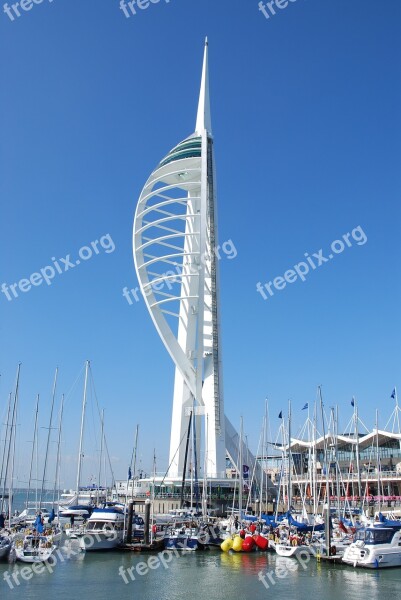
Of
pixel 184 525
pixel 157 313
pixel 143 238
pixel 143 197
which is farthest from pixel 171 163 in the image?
pixel 184 525

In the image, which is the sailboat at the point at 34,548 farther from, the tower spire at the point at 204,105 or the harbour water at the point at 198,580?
the tower spire at the point at 204,105

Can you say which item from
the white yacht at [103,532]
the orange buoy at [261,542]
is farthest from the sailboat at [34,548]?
the orange buoy at [261,542]

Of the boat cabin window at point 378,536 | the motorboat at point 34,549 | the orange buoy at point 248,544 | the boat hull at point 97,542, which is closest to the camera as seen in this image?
the motorboat at point 34,549

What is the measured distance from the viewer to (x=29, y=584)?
28344mm

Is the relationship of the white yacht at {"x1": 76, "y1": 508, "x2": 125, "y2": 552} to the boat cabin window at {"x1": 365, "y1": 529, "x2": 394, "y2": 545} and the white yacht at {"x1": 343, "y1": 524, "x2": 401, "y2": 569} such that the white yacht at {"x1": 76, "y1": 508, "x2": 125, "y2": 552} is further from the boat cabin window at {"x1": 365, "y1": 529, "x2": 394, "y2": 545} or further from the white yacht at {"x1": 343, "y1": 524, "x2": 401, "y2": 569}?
the boat cabin window at {"x1": 365, "y1": 529, "x2": 394, "y2": 545}

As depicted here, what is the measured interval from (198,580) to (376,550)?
9917mm

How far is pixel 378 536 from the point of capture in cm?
3309

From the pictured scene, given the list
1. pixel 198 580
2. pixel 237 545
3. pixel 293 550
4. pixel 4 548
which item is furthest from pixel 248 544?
pixel 4 548

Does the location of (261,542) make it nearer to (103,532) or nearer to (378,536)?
(378,536)

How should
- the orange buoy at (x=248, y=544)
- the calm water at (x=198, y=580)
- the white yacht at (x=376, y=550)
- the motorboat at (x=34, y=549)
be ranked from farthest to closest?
the orange buoy at (x=248, y=544)
the motorboat at (x=34, y=549)
the white yacht at (x=376, y=550)
the calm water at (x=198, y=580)

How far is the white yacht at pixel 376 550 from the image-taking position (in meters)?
32.3

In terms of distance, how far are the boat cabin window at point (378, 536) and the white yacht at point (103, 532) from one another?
50.6 ft

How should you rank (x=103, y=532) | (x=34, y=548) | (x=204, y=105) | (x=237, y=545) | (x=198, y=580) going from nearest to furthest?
(x=198, y=580)
(x=34, y=548)
(x=103, y=532)
(x=237, y=545)
(x=204, y=105)

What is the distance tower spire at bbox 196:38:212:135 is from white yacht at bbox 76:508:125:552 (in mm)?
56970
